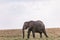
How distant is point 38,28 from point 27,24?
1339mm

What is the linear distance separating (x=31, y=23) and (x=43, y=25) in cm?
134

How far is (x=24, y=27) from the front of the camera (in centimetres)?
2723

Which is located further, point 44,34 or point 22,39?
point 44,34

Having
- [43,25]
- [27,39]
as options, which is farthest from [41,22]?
[27,39]

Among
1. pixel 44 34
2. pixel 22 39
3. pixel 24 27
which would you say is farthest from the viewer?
pixel 44 34

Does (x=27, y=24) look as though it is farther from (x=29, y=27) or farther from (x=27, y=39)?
(x=27, y=39)

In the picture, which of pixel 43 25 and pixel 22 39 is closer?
pixel 22 39

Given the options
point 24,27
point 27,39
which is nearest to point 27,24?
point 24,27

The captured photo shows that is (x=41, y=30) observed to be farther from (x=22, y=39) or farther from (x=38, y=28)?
(x=22, y=39)

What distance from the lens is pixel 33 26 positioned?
27859 millimetres

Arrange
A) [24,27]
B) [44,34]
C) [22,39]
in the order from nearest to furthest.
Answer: [22,39] → [24,27] → [44,34]

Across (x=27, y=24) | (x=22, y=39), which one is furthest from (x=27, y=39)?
(x=27, y=24)

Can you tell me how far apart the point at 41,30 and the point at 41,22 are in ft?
2.36

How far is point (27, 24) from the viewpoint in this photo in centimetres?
2733
